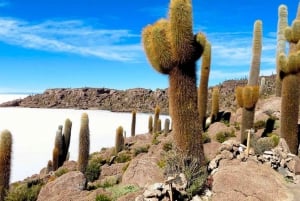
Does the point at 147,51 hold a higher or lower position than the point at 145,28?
lower

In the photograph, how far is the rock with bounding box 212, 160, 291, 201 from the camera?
1002 cm

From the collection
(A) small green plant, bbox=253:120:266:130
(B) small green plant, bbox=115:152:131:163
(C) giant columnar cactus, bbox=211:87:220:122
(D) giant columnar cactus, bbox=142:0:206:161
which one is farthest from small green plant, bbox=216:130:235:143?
(D) giant columnar cactus, bbox=142:0:206:161

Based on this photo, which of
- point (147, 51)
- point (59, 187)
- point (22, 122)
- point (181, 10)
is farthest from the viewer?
point (22, 122)

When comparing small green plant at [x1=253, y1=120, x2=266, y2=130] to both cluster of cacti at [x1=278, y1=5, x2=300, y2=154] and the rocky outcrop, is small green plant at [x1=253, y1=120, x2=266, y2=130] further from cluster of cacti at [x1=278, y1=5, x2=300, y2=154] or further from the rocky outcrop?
the rocky outcrop

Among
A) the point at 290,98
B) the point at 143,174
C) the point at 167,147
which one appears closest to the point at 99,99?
the point at 167,147

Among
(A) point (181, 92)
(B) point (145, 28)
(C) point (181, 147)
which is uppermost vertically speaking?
(B) point (145, 28)

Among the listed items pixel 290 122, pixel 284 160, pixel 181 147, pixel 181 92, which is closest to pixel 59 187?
pixel 181 147

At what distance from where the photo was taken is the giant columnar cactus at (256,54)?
76.6ft

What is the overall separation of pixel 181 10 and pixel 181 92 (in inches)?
89.8

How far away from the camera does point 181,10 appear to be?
1048 centimetres

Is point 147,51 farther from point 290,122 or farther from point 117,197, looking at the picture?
point 290,122

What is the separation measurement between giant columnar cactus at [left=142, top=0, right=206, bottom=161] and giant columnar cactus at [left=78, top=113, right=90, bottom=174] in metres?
8.56

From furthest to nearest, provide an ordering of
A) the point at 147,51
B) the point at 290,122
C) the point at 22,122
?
the point at 22,122, the point at 290,122, the point at 147,51

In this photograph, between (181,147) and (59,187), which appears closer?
(181,147)
